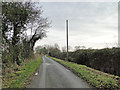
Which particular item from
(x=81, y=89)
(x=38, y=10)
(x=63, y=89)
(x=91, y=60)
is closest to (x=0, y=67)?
(x=63, y=89)

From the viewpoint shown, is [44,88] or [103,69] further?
[103,69]

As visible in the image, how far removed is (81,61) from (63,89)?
12.0m

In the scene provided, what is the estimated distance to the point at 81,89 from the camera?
4.66m

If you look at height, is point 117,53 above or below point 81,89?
above

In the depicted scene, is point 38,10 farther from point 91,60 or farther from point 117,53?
point 117,53

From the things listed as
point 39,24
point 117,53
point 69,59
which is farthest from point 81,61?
point 39,24

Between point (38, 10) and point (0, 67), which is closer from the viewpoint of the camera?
point (0, 67)

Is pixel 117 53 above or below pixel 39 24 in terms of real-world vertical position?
below

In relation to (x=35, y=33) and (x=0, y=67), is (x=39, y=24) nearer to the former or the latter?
(x=35, y=33)

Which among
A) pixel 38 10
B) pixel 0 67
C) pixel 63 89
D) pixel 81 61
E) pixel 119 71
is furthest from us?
pixel 38 10

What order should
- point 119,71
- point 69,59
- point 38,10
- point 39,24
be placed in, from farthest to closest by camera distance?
1. point 39,24
2. point 69,59
3. point 38,10
4. point 119,71

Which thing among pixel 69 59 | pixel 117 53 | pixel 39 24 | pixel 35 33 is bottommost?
pixel 69 59

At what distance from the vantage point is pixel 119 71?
8.05m

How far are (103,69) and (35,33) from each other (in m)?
20.9
